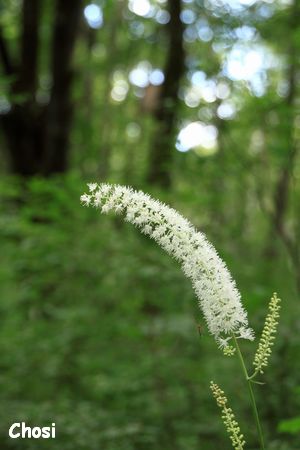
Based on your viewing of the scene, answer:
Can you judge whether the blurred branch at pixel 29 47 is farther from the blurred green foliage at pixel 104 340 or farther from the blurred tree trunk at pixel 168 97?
the blurred green foliage at pixel 104 340

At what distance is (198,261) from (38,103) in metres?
8.42

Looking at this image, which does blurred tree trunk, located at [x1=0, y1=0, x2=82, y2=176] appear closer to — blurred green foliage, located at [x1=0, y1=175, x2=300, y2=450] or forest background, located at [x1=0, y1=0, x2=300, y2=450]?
forest background, located at [x1=0, y1=0, x2=300, y2=450]

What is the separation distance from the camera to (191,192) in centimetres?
726

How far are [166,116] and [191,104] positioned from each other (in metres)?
1.42

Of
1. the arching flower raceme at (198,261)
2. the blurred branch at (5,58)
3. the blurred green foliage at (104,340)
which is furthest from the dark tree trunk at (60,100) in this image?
the arching flower raceme at (198,261)

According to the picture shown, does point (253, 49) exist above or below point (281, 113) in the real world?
above

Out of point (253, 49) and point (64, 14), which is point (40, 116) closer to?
point (64, 14)

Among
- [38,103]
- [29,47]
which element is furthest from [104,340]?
[29,47]

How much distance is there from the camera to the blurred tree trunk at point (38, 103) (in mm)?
9367

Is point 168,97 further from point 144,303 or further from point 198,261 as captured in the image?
point 198,261

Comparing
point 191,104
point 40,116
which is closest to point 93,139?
point 40,116

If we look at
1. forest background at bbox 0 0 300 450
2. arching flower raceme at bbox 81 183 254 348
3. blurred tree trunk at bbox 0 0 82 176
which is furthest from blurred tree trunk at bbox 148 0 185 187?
arching flower raceme at bbox 81 183 254 348

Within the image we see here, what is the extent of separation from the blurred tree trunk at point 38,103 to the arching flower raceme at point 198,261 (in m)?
6.91

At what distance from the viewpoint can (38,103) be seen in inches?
411
